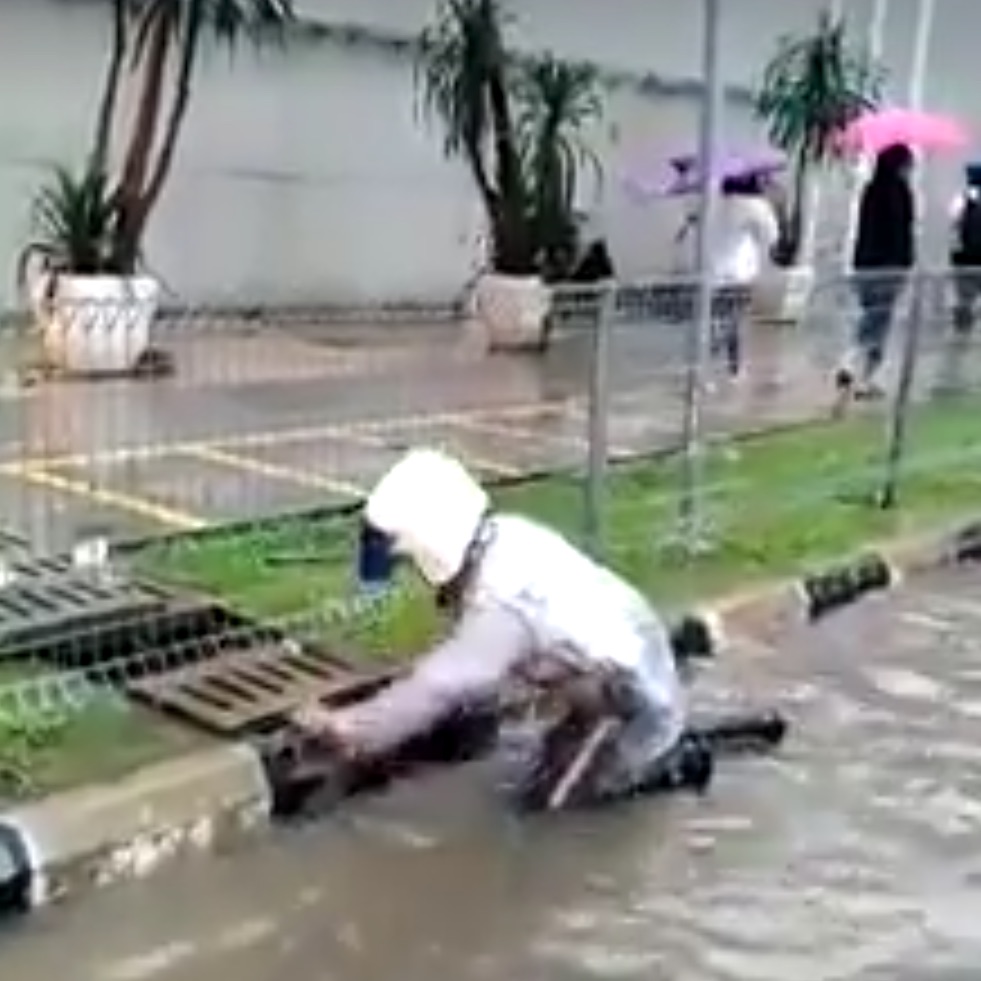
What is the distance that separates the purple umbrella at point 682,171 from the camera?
50.8ft

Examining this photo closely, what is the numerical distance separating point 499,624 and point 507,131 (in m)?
10.0

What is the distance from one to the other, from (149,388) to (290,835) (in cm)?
270

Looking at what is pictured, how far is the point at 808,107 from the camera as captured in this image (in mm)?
17828

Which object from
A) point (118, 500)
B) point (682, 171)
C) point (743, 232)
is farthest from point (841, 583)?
point (682, 171)

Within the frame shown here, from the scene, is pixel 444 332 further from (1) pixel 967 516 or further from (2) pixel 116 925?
(2) pixel 116 925

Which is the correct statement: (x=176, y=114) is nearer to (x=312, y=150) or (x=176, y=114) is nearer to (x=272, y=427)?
(x=312, y=150)

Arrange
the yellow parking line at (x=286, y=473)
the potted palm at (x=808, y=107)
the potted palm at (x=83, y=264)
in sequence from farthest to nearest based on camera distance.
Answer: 1. the potted palm at (x=808, y=107)
2. the potted palm at (x=83, y=264)
3. the yellow parking line at (x=286, y=473)

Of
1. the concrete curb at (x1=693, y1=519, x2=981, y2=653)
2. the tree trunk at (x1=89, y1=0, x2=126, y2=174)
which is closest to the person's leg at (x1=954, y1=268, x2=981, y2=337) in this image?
the concrete curb at (x1=693, y1=519, x2=981, y2=653)

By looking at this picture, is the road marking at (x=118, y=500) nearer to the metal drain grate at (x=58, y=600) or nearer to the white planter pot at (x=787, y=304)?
the metal drain grate at (x=58, y=600)

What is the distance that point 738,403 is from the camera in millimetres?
9234

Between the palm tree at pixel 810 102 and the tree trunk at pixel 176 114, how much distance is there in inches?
237

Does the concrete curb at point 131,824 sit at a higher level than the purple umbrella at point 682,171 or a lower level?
lower

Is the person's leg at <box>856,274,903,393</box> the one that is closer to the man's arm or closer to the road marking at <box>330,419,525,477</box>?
the road marking at <box>330,419,525,477</box>

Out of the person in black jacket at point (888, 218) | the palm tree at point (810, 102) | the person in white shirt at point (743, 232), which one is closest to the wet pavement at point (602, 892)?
the person in white shirt at point (743, 232)
